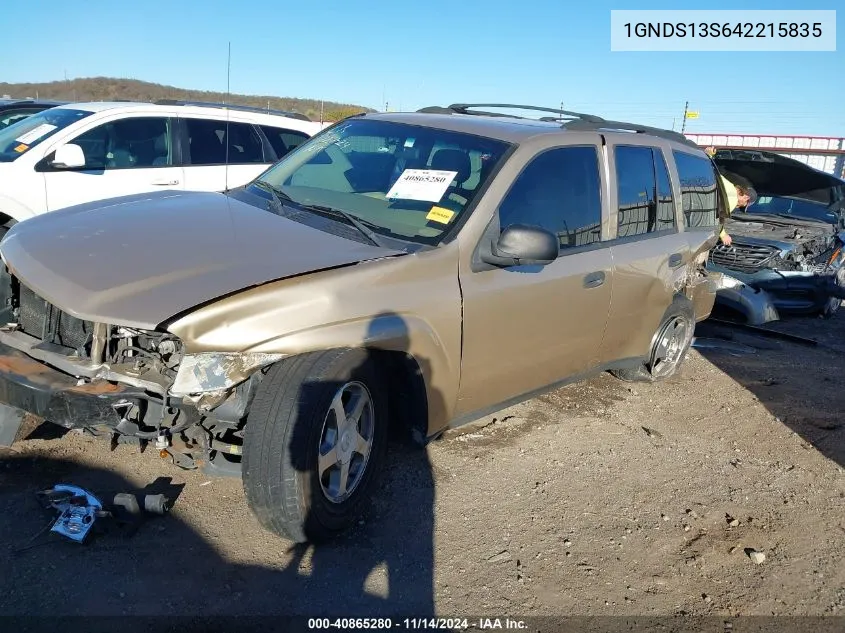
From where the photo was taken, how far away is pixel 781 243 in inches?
339

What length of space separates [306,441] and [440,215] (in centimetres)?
135

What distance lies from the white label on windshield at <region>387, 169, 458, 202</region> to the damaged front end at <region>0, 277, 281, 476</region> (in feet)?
4.27

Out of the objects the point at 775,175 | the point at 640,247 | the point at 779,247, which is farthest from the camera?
the point at 775,175

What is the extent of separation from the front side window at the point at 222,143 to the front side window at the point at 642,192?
4376mm

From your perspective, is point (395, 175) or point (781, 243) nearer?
point (395, 175)

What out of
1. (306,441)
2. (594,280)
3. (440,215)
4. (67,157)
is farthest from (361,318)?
(67,157)

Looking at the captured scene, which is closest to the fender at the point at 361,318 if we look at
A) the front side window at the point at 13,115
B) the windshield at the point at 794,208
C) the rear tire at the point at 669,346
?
the rear tire at the point at 669,346

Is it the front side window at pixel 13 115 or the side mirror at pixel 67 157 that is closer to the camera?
the side mirror at pixel 67 157

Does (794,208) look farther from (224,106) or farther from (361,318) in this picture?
(361,318)

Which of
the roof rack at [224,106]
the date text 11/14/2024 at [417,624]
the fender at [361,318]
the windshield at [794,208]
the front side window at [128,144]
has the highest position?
the roof rack at [224,106]

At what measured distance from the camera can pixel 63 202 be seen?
6.69m

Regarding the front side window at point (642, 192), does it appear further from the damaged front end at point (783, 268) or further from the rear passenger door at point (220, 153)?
the rear passenger door at point (220, 153)

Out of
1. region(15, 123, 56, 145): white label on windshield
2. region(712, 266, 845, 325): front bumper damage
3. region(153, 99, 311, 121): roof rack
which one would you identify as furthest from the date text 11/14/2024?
region(153, 99, 311, 121): roof rack

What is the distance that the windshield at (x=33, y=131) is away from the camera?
6.62 m
